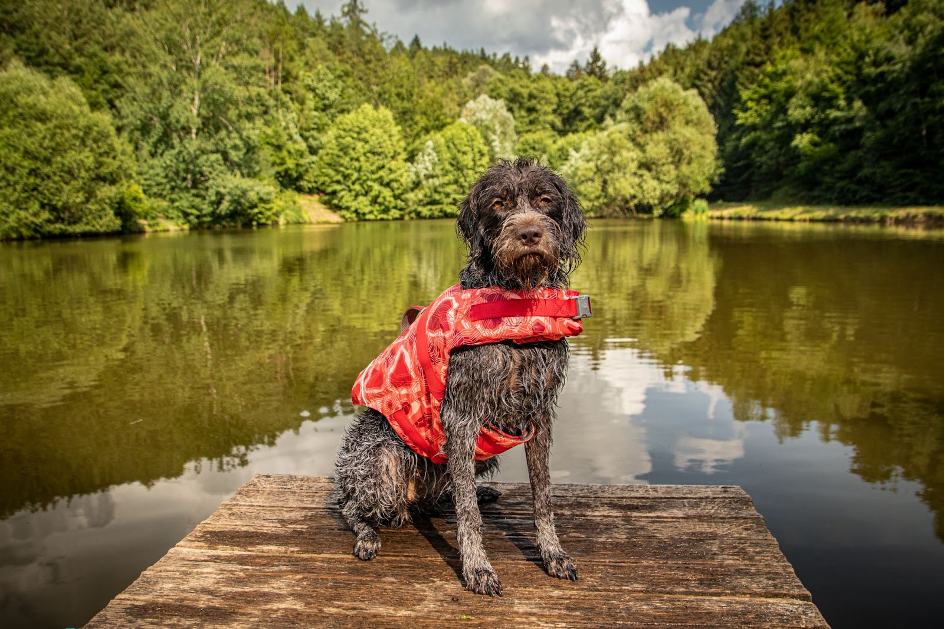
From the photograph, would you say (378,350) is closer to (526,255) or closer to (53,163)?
(526,255)

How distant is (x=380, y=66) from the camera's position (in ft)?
257

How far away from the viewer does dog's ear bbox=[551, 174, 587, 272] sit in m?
3.05

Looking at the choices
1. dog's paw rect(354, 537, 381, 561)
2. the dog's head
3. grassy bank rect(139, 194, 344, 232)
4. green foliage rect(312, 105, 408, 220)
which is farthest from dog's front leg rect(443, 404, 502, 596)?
green foliage rect(312, 105, 408, 220)

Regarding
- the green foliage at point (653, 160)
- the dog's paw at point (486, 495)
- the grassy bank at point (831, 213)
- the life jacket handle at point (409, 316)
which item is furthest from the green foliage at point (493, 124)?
the dog's paw at point (486, 495)

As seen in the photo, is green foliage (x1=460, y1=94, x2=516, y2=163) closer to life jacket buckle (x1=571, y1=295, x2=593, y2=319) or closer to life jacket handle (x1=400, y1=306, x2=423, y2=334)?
life jacket handle (x1=400, y1=306, x2=423, y2=334)

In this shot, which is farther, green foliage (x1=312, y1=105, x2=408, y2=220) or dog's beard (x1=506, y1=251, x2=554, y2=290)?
green foliage (x1=312, y1=105, x2=408, y2=220)

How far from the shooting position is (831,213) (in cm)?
4234

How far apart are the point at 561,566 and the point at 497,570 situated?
0.35m

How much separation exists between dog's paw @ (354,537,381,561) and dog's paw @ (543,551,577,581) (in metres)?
0.98

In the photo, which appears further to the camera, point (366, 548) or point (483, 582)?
point (366, 548)

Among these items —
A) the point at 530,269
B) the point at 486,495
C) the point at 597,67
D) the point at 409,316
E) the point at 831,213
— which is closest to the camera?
the point at 530,269

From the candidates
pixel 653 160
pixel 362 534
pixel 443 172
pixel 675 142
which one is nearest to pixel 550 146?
pixel 443 172

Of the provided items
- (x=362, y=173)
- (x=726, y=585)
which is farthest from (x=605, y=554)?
(x=362, y=173)

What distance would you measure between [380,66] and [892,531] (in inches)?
3280
